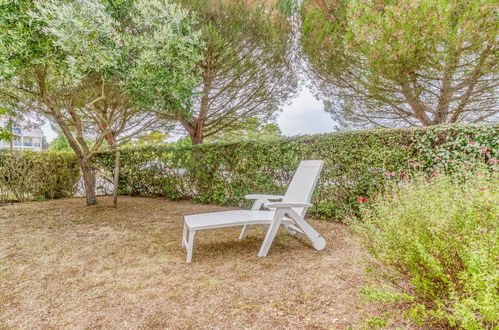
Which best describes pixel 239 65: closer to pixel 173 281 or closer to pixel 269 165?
pixel 269 165

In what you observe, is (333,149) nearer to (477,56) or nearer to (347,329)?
(347,329)

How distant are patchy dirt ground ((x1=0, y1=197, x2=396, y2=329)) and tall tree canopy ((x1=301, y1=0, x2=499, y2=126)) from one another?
3608 mm

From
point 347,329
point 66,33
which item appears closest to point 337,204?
point 347,329

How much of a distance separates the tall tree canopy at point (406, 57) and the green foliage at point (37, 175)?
7.82 meters

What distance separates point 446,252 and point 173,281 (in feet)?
7.10

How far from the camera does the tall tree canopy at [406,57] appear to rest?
14.7 ft

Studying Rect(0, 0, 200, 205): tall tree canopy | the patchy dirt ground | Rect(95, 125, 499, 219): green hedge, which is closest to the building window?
Rect(95, 125, 499, 219): green hedge

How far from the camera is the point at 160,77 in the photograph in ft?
14.0

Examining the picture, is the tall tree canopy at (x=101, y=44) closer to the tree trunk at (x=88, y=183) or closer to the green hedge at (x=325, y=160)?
the green hedge at (x=325, y=160)

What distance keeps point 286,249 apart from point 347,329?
1.59 m

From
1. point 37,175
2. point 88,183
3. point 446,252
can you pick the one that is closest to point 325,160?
point 446,252

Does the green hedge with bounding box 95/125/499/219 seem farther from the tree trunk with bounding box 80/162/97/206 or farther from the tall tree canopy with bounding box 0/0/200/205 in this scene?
the tall tree canopy with bounding box 0/0/200/205

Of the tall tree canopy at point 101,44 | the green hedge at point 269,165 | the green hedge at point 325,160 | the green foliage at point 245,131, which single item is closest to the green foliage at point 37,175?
the green hedge at point 269,165

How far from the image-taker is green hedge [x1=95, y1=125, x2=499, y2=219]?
3.45 metres
